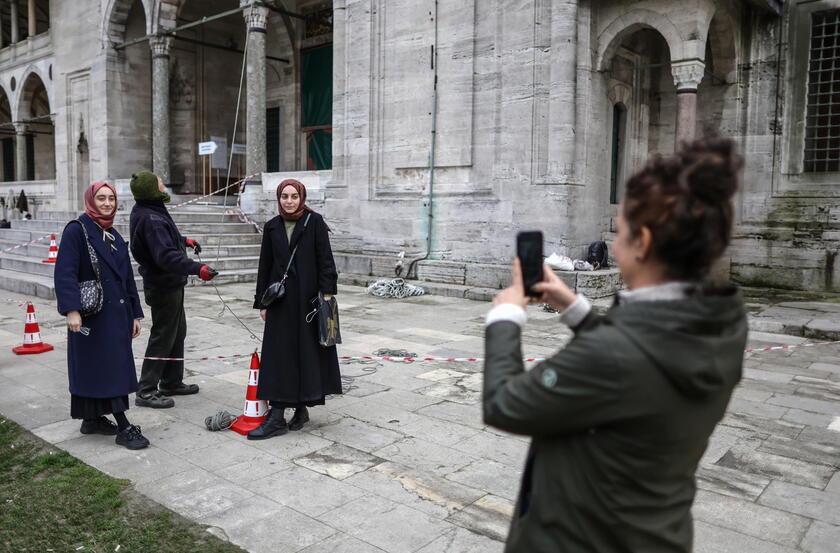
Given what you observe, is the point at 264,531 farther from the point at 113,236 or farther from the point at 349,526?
the point at 113,236

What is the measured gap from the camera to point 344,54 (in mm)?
15344

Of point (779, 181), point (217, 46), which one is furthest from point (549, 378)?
point (217, 46)

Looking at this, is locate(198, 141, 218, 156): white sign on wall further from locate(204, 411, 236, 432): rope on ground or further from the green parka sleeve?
the green parka sleeve

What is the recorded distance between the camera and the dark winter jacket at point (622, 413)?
1495 mm

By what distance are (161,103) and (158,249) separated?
15.9 m

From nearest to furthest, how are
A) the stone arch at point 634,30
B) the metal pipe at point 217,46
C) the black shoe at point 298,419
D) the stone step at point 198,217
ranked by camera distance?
the black shoe at point 298,419
the stone arch at point 634,30
the stone step at point 198,217
the metal pipe at point 217,46

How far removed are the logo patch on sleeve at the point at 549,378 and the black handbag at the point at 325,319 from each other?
3529mm

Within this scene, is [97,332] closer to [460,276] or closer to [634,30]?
[460,276]

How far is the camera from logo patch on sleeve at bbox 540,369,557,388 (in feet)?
5.02

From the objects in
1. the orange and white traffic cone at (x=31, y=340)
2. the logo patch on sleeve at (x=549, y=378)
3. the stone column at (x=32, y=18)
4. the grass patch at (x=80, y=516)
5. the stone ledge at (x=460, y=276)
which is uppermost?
the stone column at (x=32, y=18)

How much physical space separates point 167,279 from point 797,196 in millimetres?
11077

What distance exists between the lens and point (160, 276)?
229 inches

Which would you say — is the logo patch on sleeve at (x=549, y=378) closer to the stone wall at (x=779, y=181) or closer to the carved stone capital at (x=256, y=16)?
the stone wall at (x=779, y=181)

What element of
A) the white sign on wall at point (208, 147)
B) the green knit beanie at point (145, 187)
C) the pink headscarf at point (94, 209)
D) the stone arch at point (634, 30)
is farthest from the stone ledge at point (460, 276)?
the pink headscarf at point (94, 209)
